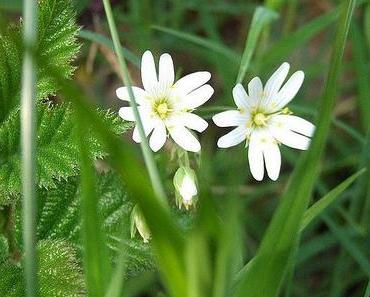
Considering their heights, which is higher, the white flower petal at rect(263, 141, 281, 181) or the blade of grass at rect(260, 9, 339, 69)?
the blade of grass at rect(260, 9, 339, 69)

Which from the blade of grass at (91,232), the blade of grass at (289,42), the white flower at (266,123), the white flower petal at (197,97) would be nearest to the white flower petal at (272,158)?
the white flower at (266,123)

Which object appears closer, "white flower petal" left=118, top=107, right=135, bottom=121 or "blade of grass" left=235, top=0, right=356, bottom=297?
"blade of grass" left=235, top=0, right=356, bottom=297

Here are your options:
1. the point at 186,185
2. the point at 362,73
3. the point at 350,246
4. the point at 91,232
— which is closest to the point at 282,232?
the point at 91,232

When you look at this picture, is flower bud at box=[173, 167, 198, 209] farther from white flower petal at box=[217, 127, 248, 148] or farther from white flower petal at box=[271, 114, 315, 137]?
white flower petal at box=[271, 114, 315, 137]

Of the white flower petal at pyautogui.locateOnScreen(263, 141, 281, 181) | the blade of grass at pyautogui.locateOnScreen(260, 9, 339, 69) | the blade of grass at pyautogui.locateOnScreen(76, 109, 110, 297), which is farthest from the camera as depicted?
the blade of grass at pyautogui.locateOnScreen(260, 9, 339, 69)

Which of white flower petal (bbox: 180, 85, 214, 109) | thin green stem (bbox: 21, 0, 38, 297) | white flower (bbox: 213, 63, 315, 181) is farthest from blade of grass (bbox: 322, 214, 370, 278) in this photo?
thin green stem (bbox: 21, 0, 38, 297)

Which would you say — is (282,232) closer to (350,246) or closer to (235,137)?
(235,137)

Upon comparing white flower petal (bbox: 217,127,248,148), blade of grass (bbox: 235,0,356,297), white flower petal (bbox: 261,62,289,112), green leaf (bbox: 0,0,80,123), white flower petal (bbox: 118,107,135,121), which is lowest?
blade of grass (bbox: 235,0,356,297)
